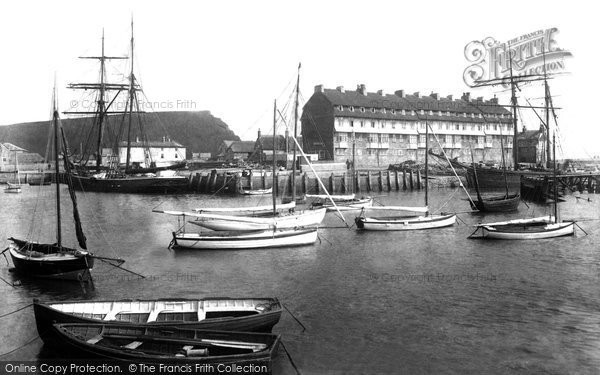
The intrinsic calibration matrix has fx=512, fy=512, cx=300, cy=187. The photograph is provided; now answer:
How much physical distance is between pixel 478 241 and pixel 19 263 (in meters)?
30.5

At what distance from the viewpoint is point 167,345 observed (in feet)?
52.0

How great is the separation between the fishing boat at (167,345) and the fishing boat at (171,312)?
1.78 feet

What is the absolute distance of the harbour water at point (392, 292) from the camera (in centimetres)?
1781

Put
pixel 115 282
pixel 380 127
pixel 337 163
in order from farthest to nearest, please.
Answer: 1. pixel 380 127
2. pixel 337 163
3. pixel 115 282

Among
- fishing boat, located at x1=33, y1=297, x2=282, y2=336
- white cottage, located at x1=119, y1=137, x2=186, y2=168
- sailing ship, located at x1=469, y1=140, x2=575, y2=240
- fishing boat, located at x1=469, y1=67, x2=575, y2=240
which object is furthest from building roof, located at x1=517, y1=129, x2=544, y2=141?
fishing boat, located at x1=33, y1=297, x2=282, y2=336

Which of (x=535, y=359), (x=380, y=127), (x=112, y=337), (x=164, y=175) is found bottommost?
(x=535, y=359)

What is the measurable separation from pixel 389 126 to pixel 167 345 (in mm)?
90717

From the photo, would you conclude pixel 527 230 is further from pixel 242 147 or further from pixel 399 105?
pixel 242 147

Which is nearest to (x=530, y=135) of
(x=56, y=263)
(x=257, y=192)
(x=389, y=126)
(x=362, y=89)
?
(x=389, y=126)

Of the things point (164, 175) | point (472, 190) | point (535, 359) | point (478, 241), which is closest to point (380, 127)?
point (472, 190)

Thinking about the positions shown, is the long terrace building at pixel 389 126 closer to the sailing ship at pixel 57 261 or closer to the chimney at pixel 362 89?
the chimney at pixel 362 89

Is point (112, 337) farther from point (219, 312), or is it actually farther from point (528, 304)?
point (528, 304)

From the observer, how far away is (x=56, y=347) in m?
17.9

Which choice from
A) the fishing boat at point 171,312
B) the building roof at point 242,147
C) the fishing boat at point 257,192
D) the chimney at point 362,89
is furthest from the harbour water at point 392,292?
the building roof at point 242,147
